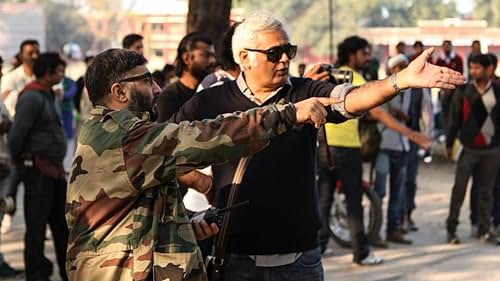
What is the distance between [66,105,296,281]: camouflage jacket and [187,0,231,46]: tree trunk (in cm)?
673

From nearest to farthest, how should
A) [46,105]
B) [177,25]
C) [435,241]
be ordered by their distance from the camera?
[46,105], [435,241], [177,25]

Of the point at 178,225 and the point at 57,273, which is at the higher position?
the point at 178,225

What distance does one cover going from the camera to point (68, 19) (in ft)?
307

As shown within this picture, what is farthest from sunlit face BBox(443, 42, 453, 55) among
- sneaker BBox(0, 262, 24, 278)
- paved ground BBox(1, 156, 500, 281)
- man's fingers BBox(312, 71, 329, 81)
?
man's fingers BBox(312, 71, 329, 81)

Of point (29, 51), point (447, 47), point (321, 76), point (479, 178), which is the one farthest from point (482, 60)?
point (447, 47)

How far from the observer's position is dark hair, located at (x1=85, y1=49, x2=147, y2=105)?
3430 millimetres

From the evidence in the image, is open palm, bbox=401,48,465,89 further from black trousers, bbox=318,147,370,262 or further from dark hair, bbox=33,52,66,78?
black trousers, bbox=318,147,370,262

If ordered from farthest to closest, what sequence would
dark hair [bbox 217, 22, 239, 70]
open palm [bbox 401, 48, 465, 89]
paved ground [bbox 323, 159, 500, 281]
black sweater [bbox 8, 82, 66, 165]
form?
1. paved ground [bbox 323, 159, 500, 281]
2. black sweater [bbox 8, 82, 66, 165]
3. dark hair [bbox 217, 22, 239, 70]
4. open palm [bbox 401, 48, 465, 89]

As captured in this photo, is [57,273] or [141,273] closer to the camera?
[141,273]

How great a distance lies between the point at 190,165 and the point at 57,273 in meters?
5.85

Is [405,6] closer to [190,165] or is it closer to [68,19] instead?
[68,19]

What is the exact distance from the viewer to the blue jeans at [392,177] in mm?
10055

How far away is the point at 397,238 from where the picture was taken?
10.2m

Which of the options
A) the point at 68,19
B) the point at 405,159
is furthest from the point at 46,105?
the point at 68,19
